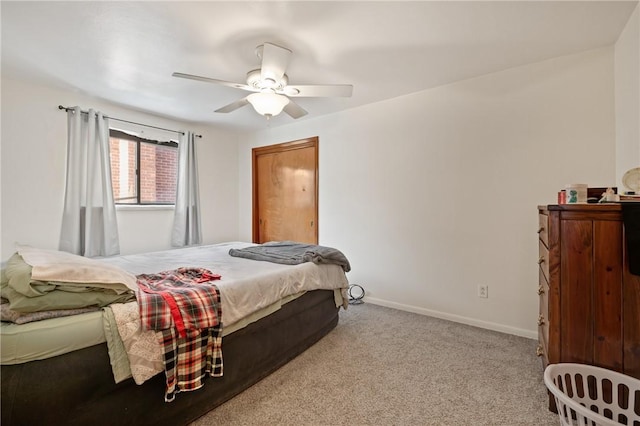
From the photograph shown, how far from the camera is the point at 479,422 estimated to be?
1.50 m

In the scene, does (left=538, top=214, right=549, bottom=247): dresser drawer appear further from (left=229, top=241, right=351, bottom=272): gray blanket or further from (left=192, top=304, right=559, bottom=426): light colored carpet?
(left=229, top=241, right=351, bottom=272): gray blanket

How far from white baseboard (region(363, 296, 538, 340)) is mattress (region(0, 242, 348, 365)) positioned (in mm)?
877

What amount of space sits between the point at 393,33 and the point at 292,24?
0.69 metres

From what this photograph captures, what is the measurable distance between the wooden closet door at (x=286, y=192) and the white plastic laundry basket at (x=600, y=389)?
2.82m

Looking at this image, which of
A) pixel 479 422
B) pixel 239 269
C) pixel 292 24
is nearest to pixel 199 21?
pixel 292 24

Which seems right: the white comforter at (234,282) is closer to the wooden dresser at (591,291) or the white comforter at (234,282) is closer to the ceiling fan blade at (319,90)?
the ceiling fan blade at (319,90)

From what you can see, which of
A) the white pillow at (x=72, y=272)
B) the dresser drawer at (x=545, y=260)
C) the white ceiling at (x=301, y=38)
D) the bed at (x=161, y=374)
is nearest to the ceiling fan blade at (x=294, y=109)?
the white ceiling at (x=301, y=38)

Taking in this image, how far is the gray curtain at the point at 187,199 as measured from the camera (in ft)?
12.9

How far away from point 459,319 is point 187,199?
11.8ft

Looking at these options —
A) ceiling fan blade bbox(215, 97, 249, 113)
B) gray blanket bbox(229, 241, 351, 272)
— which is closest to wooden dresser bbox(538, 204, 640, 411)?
gray blanket bbox(229, 241, 351, 272)

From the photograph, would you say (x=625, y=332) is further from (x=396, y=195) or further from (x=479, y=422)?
(x=396, y=195)

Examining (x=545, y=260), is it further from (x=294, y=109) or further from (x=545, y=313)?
(x=294, y=109)

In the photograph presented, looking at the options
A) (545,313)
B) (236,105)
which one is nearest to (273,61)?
(236,105)

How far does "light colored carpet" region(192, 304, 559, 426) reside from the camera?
5.02 feet
